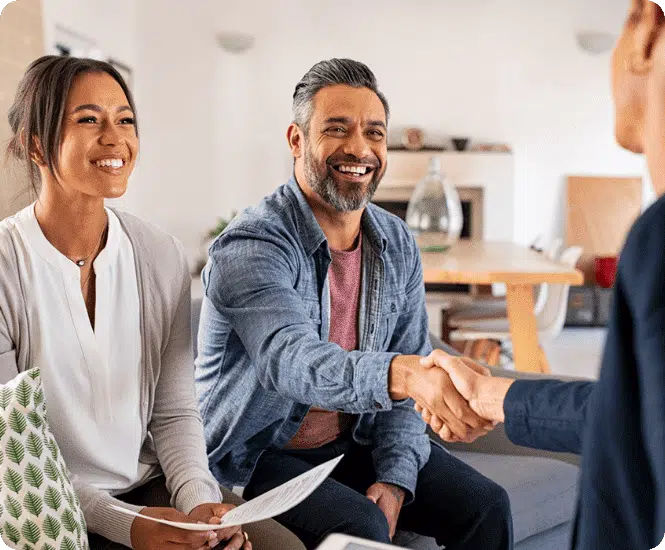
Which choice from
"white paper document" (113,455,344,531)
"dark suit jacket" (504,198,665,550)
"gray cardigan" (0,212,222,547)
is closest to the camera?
"dark suit jacket" (504,198,665,550)

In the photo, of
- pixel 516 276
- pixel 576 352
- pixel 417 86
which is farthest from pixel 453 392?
pixel 417 86

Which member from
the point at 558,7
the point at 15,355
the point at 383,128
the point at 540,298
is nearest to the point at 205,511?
the point at 15,355

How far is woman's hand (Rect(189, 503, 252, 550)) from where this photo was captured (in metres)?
1.21

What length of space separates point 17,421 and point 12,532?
0.44 feet

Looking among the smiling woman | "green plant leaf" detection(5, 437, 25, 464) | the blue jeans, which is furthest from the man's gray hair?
"green plant leaf" detection(5, 437, 25, 464)

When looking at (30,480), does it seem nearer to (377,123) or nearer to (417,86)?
(377,123)

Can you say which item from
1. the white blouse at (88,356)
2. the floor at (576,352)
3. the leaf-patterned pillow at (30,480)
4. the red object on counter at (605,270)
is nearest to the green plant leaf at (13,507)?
the leaf-patterned pillow at (30,480)

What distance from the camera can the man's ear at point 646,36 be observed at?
2.74 ft

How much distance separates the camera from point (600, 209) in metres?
6.73

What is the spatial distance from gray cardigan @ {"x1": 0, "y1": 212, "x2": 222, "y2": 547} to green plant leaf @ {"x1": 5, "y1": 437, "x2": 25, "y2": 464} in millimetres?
216

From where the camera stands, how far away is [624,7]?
672 centimetres

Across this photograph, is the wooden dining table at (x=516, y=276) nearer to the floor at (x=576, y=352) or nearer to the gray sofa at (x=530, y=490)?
the gray sofa at (x=530, y=490)

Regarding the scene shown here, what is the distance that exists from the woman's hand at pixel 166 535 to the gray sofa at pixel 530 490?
1.72 ft

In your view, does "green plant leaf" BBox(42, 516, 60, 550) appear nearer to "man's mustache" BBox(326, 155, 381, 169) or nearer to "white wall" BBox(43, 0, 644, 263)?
"man's mustache" BBox(326, 155, 381, 169)
